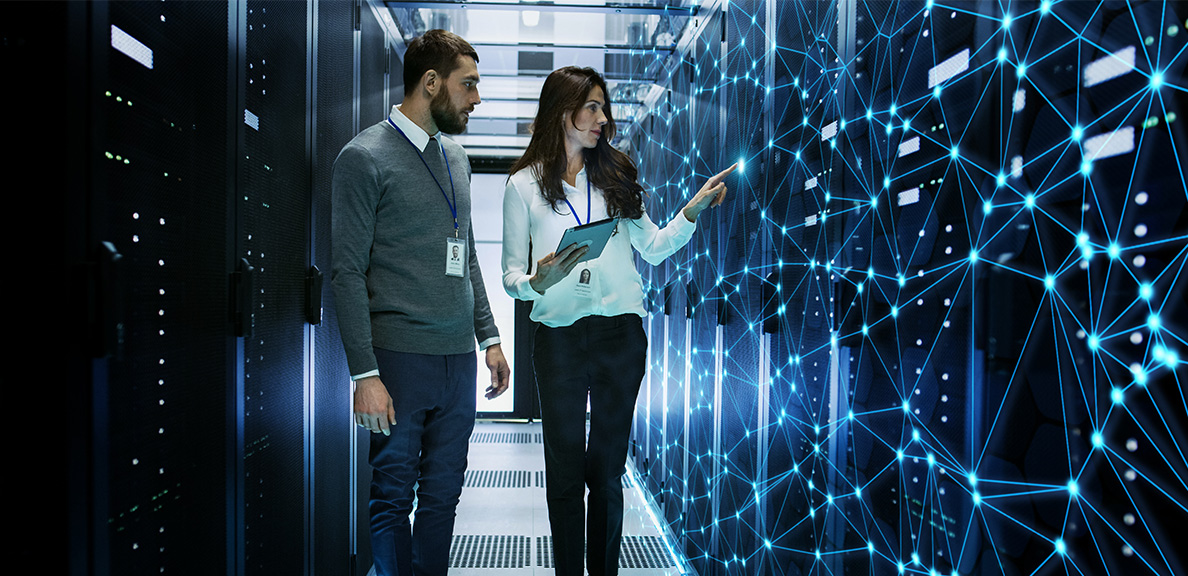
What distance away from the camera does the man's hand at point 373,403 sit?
1606mm

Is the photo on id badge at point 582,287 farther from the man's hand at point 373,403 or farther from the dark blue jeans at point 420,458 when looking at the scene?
the man's hand at point 373,403

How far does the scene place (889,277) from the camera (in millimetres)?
1203

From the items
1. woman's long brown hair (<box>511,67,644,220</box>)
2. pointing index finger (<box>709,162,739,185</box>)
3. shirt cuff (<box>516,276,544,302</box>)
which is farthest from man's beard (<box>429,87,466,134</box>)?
pointing index finger (<box>709,162,739,185</box>)

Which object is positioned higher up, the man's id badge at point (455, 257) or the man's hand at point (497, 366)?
the man's id badge at point (455, 257)

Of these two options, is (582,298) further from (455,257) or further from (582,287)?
(455,257)

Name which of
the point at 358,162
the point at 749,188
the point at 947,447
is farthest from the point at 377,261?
→ the point at 947,447

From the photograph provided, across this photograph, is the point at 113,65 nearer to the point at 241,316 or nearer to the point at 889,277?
the point at 241,316

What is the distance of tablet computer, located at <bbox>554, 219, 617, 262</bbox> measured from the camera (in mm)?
1604

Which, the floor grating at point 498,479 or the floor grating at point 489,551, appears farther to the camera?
the floor grating at point 498,479

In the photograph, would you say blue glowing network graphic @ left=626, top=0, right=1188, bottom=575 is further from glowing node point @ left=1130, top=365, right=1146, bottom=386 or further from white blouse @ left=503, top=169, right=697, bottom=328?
white blouse @ left=503, top=169, right=697, bottom=328

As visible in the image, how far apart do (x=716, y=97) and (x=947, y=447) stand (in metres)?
1.62

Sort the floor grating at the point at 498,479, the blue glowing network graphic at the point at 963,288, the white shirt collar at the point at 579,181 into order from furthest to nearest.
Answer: the floor grating at the point at 498,479
the white shirt collar at the point at 579,181
the blue glowing network graphic at the point at 963,288

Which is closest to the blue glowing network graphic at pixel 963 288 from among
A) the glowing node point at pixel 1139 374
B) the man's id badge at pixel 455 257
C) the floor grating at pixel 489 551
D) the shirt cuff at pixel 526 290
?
the glowing node point at pixel 1139 374

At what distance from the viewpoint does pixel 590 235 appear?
1646 millimetres
